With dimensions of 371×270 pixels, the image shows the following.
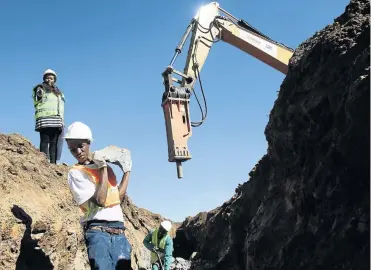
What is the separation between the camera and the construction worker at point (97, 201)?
374 cm

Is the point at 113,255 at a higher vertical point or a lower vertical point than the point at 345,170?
lower

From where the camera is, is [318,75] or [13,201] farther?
[13,201]

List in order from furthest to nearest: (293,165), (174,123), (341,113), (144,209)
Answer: (144,209), (174,123), (293,165), (341,113)

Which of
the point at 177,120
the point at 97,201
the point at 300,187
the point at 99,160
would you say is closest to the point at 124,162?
the point at 99,160

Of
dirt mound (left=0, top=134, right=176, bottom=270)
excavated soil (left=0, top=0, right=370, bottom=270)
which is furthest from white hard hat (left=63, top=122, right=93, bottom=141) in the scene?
dirt mound (left=0, top=134, right=176, bottom=270)

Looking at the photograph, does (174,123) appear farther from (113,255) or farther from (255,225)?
(113,255)

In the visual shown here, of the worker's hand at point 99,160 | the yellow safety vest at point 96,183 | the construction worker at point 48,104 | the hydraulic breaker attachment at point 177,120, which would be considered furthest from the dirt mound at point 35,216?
the worker's hand at point 99,160

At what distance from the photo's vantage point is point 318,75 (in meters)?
5.12

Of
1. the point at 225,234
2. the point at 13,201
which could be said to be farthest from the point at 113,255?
the point at 225,234

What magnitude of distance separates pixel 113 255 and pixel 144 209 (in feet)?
43.8

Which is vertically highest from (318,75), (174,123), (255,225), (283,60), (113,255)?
(283,60)

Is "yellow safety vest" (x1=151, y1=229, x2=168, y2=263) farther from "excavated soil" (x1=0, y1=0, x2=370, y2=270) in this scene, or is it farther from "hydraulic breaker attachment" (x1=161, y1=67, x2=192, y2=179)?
"hydraulic breaker attachment" (x1=161, y1=67, x2=192, y2=179)

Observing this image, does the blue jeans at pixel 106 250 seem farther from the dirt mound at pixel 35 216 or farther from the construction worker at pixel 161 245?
the construction worker at pixel 161 245

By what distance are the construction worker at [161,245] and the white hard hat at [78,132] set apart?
5.61 metres
